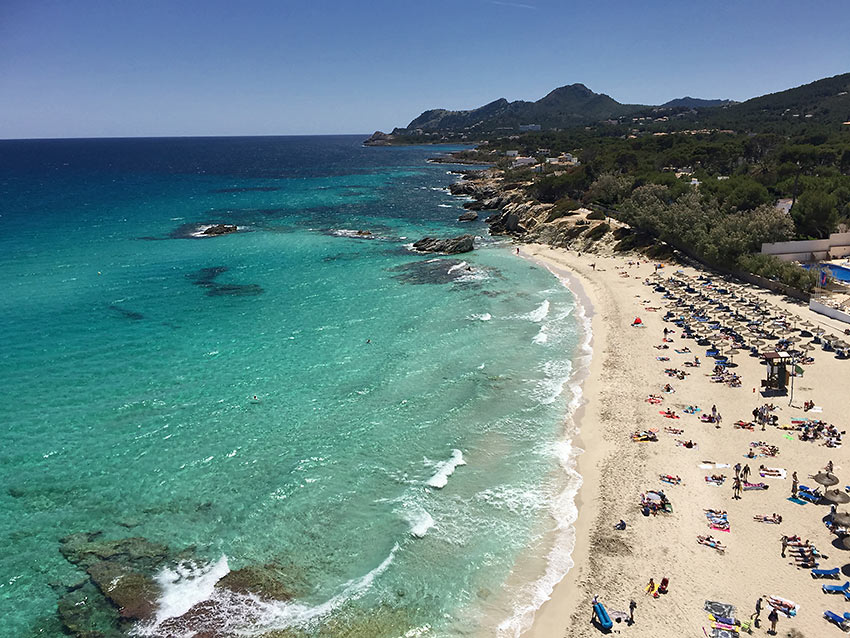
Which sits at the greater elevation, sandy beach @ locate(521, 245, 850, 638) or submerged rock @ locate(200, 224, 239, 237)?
submerged rock @ locate(200, 224, 239, 237)

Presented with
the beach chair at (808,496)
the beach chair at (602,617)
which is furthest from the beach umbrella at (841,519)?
the beach chair at (602,617)

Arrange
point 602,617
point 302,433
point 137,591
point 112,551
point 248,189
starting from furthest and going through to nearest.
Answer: point 248,189
point 302,433
point 112,551
point 137,591
point 602,617

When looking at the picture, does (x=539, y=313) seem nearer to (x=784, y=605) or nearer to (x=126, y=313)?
(x=784, y=605)

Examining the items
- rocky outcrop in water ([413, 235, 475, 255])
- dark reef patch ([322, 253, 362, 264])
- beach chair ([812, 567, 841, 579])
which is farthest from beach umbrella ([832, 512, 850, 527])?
dark reef patch ([322, 253, 362, 264])

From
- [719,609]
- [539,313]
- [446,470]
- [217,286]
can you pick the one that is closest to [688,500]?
[719,609]

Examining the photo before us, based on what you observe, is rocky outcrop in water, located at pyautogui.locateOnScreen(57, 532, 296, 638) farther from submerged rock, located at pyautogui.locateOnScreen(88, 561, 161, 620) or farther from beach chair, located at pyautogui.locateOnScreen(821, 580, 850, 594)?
beach chair, located at pyautogui.locateOnScreen(821, 580, 850, 594)
